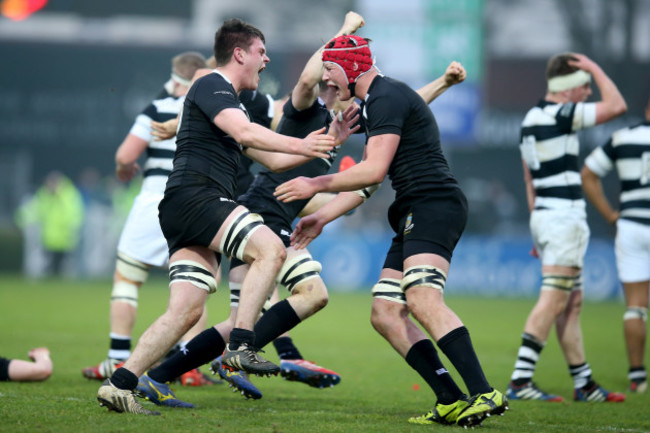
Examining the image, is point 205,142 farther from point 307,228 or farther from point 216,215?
point 307,228

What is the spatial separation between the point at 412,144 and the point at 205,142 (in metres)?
1.30

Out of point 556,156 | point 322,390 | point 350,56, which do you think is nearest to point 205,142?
point 350,56

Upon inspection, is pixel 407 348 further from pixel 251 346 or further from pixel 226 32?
pixel 226 32

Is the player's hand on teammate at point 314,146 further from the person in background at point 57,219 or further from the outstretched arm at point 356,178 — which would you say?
the person in background at point 57,219

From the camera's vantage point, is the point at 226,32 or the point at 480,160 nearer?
the point at 226,32

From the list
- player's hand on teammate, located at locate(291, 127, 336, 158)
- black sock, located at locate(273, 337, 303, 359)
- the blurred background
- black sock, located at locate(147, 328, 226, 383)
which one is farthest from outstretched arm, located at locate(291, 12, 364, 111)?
the blurred background

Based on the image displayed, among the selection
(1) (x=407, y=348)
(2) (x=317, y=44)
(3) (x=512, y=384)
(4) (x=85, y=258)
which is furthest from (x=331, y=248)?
(1) (x=407, y=348)

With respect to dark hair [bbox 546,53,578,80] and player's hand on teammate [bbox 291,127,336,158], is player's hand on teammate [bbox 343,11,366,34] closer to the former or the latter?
player's hand on teammate [bbox 291,127,336,158]

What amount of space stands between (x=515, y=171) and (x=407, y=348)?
24.8 meters

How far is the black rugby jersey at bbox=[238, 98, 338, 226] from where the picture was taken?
7062 mm

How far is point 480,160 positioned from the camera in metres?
30.2

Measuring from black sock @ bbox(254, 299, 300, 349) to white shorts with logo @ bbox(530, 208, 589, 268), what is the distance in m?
2.50

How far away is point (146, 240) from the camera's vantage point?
7742 mm

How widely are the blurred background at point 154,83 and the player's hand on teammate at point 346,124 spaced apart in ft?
55.4
